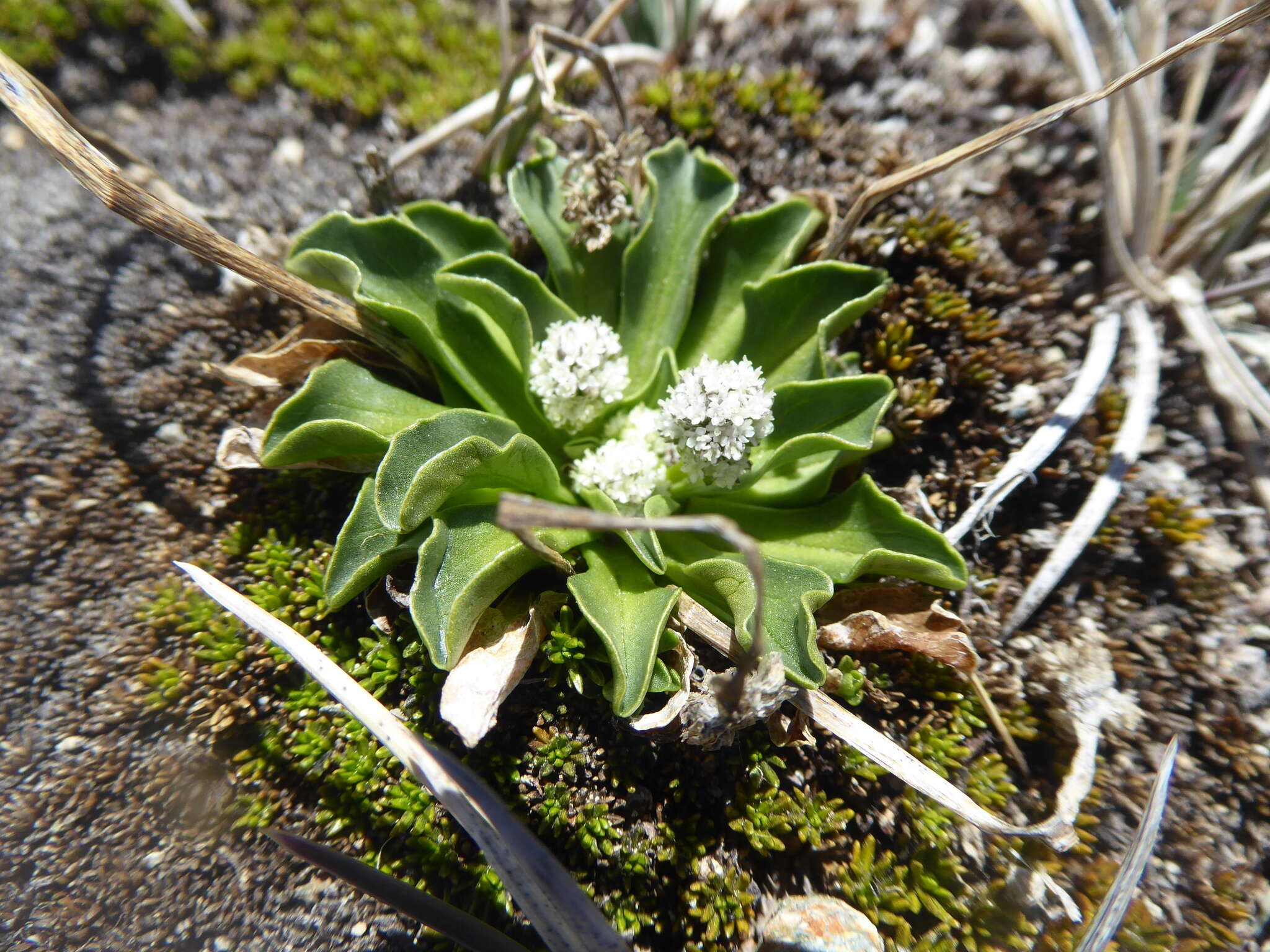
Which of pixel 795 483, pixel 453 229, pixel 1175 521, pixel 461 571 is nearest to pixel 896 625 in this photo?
pixel 795 483

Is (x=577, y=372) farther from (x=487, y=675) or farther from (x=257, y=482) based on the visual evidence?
(x=257, y=482)

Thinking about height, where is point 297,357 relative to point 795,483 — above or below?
below

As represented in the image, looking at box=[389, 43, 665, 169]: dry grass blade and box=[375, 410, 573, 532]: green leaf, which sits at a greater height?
box=[389, 43, 665, 169]: dry grass blade

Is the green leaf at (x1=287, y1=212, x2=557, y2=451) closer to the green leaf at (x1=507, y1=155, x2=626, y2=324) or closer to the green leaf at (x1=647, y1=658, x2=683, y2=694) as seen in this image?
the green leaf at (x1=507, y1=155, x2=626, y2=324)

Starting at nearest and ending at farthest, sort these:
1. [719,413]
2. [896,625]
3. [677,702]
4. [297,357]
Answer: [677,702]
[719,413]
[896,625]
[297,357]

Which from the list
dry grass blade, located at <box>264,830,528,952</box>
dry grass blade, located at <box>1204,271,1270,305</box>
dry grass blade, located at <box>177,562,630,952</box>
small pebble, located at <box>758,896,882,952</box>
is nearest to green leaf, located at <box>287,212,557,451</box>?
dry grass blade, located at <box>177,562,630,952</box>

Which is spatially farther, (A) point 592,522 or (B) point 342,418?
(B) point 342,418

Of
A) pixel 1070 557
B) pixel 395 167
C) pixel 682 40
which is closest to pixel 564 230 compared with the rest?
pixel 395 167
